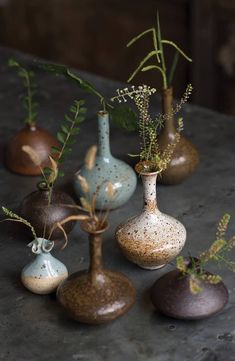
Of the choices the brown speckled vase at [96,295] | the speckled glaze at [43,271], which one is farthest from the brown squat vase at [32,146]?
the brown speckled vase at [96,295]

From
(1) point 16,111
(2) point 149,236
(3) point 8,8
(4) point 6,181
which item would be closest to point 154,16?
(3) point 8,8

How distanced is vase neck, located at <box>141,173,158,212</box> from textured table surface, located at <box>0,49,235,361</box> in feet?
0.52

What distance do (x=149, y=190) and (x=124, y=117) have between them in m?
0.35

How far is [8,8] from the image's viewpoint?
16.6 feet

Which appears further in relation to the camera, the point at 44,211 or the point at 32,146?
the point at 32,146

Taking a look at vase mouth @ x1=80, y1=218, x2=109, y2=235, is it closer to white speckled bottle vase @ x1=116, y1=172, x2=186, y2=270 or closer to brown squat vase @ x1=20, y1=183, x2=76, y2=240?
white speckled bottle vase @ x1=116, y1=172, x2=186, y2=270

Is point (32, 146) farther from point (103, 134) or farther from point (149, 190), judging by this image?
point (149, 190)

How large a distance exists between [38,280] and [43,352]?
8.5 inches

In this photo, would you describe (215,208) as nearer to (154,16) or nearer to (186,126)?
(186,126)

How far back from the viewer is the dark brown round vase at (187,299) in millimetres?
1662

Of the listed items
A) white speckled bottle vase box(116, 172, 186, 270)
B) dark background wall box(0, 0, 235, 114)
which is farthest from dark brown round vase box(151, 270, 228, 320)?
dark background wall box(0, 0, 235, 114)

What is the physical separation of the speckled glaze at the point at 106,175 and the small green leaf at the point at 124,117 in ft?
0.16

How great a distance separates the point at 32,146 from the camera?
2.35 m

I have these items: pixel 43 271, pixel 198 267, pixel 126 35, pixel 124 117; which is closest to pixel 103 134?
pixel 124 117
